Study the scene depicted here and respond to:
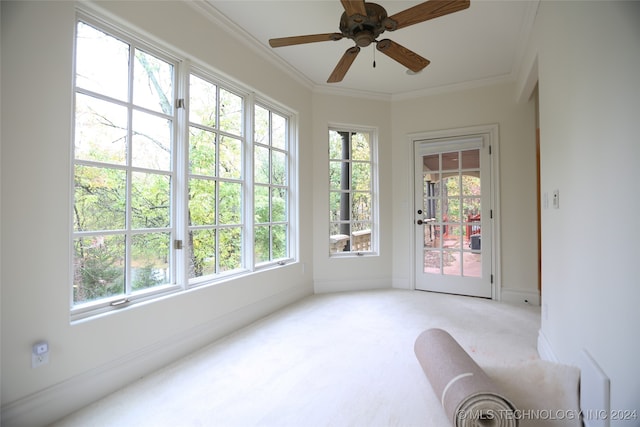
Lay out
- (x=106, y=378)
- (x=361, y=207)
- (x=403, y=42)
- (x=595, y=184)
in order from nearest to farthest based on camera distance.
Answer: (x=595, y=184) → (x=106, y=378) → (x=403, y=42) → (x=361, y=207)

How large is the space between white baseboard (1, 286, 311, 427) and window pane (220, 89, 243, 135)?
65.8 inches

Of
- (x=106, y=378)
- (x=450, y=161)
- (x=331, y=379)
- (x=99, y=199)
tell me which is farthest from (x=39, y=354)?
(x=450, y=161)

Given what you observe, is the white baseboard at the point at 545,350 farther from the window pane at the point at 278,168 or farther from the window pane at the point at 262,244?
the window pane at the point at 278,168

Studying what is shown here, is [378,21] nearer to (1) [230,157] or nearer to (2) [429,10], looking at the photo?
(2) [429,10]

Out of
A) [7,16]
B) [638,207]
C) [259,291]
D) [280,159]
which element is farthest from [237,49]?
[638,207]

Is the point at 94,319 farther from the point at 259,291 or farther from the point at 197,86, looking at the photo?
the point at 197,86

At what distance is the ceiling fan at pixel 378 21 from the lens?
5.62 feet

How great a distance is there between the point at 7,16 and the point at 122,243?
1230 mm

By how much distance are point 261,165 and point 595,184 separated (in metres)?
2.60

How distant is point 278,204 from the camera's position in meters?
3.39

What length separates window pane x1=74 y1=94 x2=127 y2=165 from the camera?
1.70 meters

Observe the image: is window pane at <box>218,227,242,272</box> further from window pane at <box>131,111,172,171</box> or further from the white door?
the white door

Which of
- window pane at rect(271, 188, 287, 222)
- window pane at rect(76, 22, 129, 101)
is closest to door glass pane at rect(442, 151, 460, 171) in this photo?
window pane at rect(271, 188, 287, 222)

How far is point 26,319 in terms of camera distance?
1.42 m
